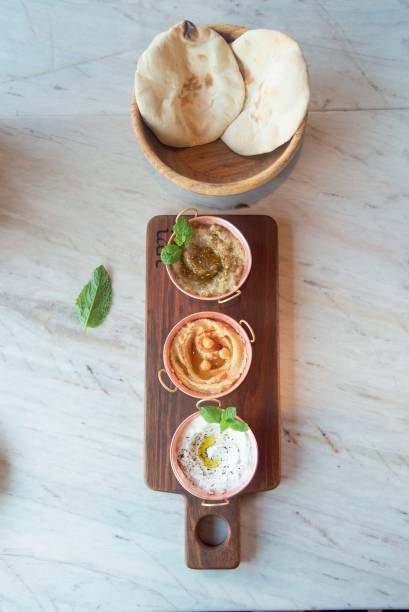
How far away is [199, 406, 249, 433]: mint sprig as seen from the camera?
49.1 inches

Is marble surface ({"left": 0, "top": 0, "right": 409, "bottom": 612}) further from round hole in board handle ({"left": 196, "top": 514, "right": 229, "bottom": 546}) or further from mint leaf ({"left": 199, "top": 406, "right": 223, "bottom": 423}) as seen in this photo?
mint leaf ({"left": 199, "top": 406, "right": 223, "bottom": 423})

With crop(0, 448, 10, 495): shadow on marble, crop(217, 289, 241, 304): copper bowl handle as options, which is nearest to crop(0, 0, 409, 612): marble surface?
crop(0, 448, 10, 495): shadow on marble

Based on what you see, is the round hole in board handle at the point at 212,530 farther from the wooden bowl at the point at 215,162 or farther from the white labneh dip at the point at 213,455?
the wooden bowl at the point at 215,162

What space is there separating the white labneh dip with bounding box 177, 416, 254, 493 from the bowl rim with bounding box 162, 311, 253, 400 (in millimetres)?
68

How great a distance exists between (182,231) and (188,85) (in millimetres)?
315

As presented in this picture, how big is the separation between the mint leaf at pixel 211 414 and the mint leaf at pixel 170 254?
0.32m

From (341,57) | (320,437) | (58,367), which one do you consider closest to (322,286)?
(320,437)

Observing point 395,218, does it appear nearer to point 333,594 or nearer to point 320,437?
point 320,437

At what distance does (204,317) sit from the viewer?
133 cm

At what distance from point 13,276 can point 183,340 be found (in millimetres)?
448

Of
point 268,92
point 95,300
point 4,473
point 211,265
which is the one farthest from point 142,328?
point 268,92

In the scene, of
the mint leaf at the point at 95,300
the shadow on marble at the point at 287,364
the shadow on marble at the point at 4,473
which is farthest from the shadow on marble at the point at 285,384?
the shadow on marble at the point at 4,473

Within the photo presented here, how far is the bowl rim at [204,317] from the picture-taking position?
130cm

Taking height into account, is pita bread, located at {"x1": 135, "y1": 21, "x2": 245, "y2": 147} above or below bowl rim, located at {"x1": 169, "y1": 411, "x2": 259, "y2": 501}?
above
